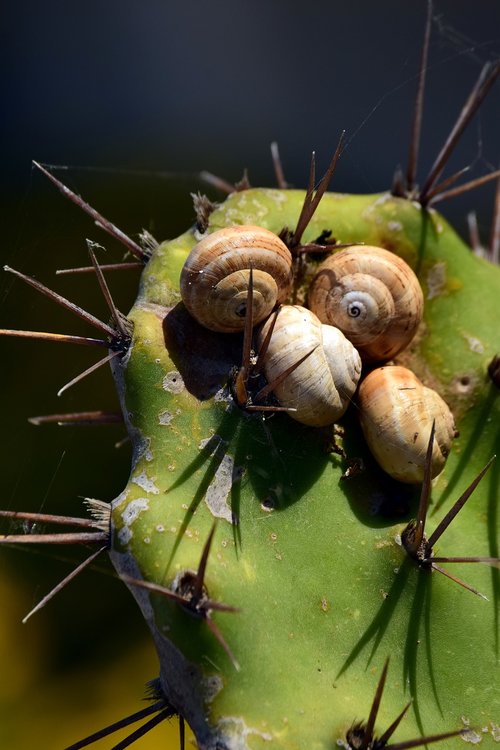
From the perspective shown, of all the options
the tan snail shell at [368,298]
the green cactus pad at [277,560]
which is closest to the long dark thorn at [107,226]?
the green cactus pad at [277,560]

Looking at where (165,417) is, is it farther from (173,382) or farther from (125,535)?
(125,535)

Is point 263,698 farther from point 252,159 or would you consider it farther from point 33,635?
point 252,159

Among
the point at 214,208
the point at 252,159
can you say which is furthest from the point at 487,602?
the point at 252,159

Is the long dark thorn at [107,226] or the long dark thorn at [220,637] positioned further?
the long dark thorn at [107,226]

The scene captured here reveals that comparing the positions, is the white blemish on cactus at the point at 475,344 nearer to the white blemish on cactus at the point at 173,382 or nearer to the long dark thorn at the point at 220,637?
the white blemish on cactus at the point at 173,382

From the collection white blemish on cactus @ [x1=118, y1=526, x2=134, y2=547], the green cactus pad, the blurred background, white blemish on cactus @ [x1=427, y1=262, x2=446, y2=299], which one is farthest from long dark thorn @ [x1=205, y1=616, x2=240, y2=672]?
the blurred background

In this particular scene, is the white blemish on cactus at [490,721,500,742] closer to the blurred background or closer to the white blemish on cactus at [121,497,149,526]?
the white blemish on cactus at [121,497,149,526]

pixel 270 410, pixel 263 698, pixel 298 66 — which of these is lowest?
pixel 263 698

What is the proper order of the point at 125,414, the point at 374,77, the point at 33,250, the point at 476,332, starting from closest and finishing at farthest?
the point at 125,414 → the point at 476,332 → the point at 33,250 → the point at 374,77
